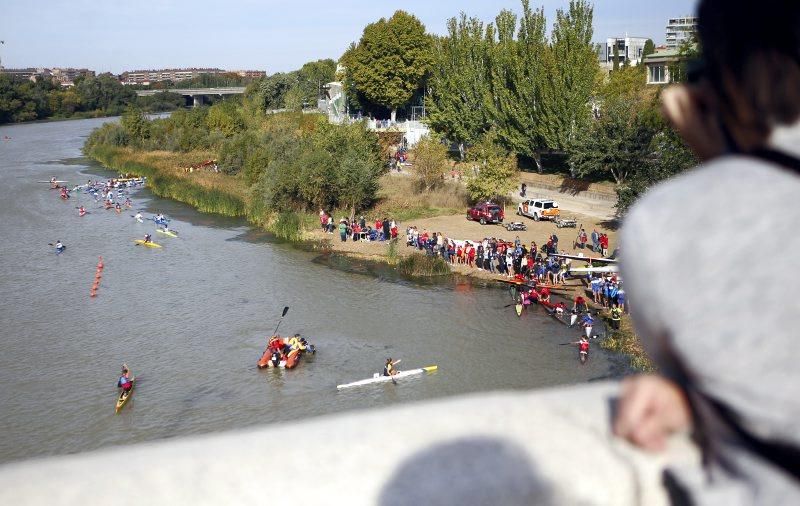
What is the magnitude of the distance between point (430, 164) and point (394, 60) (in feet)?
46.2

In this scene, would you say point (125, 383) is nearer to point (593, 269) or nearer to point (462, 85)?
point (593, 269)

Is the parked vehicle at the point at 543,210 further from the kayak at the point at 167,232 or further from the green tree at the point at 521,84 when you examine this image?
the kayak at the point at 167,232

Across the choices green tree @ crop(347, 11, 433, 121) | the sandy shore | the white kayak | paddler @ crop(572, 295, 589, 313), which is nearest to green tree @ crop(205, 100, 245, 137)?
green tree @ crop(347, 11, 433, 121)

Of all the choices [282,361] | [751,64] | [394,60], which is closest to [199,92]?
[394,60]

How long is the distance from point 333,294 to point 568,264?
6565mm

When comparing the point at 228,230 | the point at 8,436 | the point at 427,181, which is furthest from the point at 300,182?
the point at 8,436

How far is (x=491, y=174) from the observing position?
102 ft

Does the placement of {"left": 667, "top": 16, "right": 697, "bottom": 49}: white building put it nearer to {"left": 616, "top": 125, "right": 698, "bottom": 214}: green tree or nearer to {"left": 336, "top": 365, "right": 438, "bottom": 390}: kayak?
{"left": 616, "top": 125, "right": 698, "bottom": 214}: green tree

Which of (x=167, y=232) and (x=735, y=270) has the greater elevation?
(x=735, y=270)

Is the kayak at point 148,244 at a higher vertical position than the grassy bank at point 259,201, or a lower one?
lower

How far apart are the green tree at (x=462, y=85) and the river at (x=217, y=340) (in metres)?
13.4

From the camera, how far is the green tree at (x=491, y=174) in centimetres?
3091

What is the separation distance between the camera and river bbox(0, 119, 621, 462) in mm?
13789

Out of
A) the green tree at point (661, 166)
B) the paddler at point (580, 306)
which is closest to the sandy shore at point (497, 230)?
the green tree at point (661, 166)
